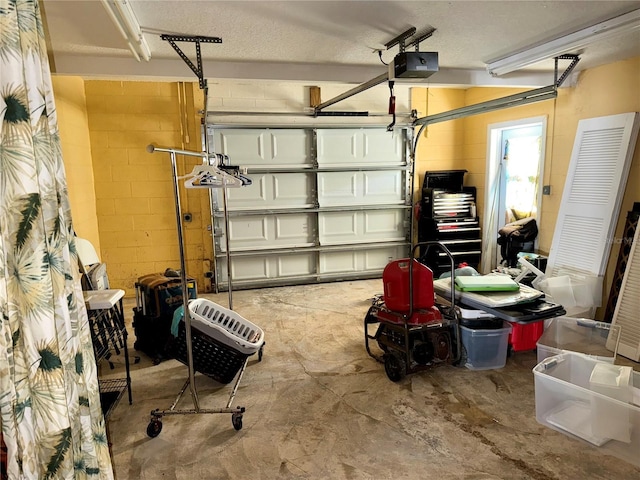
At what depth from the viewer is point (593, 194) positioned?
396 centimetres

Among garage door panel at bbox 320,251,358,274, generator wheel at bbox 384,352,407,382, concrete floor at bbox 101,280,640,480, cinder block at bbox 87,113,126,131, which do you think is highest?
cinder block at bbox 87,113,126,131

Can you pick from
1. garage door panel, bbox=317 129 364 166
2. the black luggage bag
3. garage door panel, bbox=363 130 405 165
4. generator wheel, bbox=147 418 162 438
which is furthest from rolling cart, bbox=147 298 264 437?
garage door panel, bbox=363 130 405 165

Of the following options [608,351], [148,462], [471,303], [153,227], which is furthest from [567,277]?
[153,227]

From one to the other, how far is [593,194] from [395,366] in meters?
2.54

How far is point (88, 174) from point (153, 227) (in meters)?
0.91

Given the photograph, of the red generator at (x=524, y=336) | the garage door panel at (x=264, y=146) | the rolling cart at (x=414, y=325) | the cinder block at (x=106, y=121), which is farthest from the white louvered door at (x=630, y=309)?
the cinder block at (x=106, y=121)

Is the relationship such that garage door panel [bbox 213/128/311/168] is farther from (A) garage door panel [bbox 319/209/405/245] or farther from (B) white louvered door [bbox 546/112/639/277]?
(B) white louvered door [bbox 546/112/639/277]

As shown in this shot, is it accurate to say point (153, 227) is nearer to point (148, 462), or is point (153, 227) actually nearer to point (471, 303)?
point (148, 462)

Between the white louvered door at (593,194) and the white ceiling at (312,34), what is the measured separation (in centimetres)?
62

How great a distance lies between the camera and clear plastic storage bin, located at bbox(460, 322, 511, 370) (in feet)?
10.3

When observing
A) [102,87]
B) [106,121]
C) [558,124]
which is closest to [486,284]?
[558,124]

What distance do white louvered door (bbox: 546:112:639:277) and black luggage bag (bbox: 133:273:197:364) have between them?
3.55 meters

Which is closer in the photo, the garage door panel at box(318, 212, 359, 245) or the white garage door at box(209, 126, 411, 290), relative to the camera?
the white garage door at box(209, 126, 411, 290)

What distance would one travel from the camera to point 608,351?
344 cm
